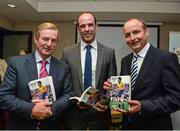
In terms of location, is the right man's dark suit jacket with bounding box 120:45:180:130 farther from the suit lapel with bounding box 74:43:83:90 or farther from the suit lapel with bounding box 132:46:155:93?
the suit lapel with bounding box 74:43:83:90

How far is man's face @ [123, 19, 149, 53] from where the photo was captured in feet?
6.57

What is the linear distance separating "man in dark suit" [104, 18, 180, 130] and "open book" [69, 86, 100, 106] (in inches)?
3.8

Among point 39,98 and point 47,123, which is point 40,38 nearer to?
point 39,98

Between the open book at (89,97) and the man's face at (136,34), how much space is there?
0.40m

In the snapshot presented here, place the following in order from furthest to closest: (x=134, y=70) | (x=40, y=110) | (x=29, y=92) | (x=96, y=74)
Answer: (x=96, y=74), (x=134, y=70), (x=29, y=92), (x=40, y=110)

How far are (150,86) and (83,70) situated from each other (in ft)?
1.68

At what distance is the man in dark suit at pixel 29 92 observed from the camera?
183 cm

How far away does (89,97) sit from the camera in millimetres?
1961

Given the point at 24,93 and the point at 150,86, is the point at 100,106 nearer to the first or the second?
the point at 150,86

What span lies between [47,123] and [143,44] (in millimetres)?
809

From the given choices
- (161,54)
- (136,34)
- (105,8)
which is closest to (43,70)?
(136,34)

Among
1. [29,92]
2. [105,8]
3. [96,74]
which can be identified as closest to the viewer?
[29,92]

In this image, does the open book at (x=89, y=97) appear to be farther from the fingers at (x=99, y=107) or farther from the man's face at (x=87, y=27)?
the man's face at (x=87, y=27)

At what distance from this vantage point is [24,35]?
7902 mm
